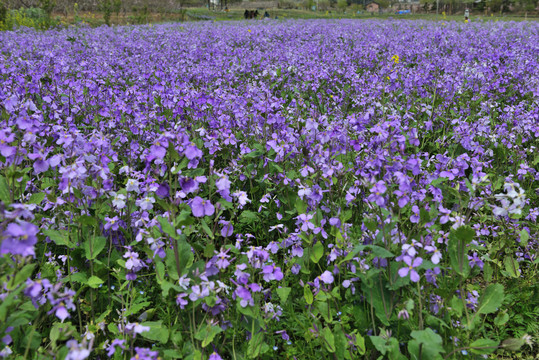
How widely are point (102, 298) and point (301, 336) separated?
142 cm

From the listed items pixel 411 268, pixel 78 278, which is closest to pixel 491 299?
pixel 411 268

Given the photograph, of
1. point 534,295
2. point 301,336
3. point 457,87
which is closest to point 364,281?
point 301,336

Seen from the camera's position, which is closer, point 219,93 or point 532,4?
point 219,93

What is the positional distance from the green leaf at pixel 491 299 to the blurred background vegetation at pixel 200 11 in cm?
1861

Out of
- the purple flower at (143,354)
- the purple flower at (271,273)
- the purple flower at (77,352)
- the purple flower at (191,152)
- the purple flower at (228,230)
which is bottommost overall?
the purple flower at (143,354)

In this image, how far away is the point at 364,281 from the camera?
2357 millimetres

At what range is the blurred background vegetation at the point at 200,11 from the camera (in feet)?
77.0

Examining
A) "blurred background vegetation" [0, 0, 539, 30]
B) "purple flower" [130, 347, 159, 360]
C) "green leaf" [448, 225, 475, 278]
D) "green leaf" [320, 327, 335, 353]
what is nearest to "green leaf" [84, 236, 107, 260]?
"purple flower" [130, 347, 159, 360]

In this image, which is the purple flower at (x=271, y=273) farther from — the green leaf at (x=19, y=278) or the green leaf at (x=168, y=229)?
the green leaf at (x=19, y=278)

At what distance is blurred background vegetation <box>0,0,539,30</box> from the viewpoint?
23469mm

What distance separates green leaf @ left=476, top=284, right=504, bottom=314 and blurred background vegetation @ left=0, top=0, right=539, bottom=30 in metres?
18.6

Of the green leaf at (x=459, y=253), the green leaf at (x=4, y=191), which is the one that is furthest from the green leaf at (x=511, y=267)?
the green leaf at (x=4, y=191)

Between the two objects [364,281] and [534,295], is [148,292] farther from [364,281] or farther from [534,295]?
[534,295]

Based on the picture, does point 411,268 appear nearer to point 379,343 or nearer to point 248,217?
point 379,343
